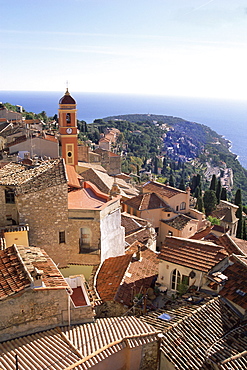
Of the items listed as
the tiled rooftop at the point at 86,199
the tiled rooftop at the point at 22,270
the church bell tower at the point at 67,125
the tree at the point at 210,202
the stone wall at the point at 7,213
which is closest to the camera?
the tiled rooftop at the point at 22,270

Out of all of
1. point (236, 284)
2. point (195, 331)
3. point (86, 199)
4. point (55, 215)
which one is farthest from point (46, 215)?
point (236, 284)

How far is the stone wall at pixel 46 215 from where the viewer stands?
1406 centimetres

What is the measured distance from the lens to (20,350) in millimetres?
8859

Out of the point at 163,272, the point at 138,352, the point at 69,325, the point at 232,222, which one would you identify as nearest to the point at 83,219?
the point at 163,272

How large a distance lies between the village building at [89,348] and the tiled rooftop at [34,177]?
20.0ft

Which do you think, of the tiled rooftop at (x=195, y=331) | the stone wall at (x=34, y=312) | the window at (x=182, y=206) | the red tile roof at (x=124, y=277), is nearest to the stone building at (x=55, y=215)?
the red tile roof at (x=124, y=277)

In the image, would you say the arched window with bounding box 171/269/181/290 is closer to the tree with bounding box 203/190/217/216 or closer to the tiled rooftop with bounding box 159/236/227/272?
the tiled rooftop with bounding box 159/236/227/272

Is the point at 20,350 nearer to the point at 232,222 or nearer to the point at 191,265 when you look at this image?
the point at 191,265

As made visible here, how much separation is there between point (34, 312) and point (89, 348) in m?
1.83

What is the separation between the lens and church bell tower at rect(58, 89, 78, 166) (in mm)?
29688

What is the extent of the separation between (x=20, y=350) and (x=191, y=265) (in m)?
6.81

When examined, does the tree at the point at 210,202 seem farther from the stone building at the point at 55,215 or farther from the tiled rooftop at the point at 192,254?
the tiled rooftop at the point at 192,254

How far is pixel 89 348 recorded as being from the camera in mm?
9055

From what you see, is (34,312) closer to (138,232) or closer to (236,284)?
(236,284)
